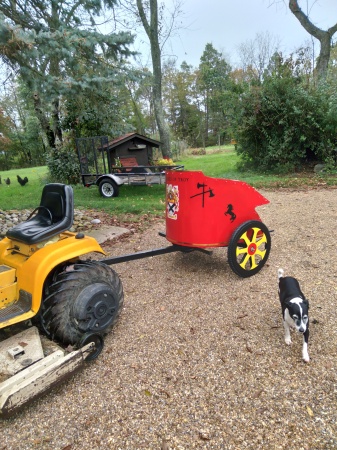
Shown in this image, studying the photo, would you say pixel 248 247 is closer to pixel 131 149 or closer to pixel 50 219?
pixel 50 219

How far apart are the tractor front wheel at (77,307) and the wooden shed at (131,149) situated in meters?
8.63

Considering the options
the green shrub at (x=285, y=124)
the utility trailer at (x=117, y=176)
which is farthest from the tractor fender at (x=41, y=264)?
the green shrub at (x=285, y=124)

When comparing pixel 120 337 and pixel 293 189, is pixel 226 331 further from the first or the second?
pixel 293 189

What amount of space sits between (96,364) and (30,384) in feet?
1.90

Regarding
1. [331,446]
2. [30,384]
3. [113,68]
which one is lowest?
[331,446]

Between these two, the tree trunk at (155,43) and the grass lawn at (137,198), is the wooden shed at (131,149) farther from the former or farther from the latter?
the tree trunk at (155,43)

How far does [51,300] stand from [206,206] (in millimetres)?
1733

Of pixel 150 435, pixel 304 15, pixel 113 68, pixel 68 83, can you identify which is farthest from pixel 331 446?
pixel 304 15

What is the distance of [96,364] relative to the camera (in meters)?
2.33

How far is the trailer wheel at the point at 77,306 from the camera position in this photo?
7.63ft

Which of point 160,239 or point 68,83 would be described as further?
point 160,239

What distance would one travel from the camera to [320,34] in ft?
41.3

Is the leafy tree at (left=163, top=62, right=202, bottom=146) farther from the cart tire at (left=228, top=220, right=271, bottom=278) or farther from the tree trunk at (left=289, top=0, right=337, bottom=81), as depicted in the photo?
the cart tire at (left=228, top=220, right=271, bottom=278)

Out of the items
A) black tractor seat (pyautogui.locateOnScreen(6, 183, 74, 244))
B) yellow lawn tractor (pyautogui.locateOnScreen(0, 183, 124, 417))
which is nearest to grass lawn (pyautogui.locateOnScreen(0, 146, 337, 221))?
black tractor seat (pyautogui.locateOnScreen(6, 183, 74, 244))
